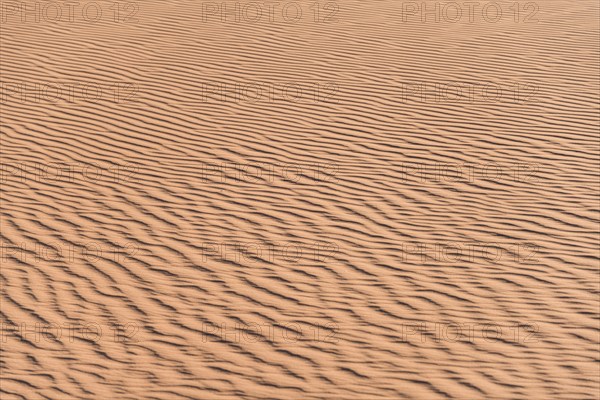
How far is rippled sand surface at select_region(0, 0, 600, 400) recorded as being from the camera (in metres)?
5.75

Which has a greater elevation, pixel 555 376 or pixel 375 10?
pixel 375 10

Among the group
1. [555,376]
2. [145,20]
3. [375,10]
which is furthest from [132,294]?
[375,10]

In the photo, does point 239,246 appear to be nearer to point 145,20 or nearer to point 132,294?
point 132,294

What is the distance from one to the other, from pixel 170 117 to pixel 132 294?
4458mm

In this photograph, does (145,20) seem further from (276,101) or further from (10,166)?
(10,166)

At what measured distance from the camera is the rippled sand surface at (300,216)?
5750 millimetres

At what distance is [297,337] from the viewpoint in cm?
605

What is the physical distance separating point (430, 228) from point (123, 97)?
5395mm

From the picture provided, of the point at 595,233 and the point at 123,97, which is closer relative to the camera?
the point at 595,233

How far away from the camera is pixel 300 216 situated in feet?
26.3

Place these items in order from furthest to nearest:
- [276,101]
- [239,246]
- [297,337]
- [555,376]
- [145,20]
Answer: [145,20] < [276,101] < [239,246] < [297,337] < [555,376]

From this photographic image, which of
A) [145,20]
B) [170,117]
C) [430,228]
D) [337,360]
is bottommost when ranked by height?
[337,360]

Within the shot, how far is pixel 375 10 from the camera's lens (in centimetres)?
1642

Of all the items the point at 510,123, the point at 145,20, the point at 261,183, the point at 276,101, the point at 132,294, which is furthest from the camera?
the point at 145,20
